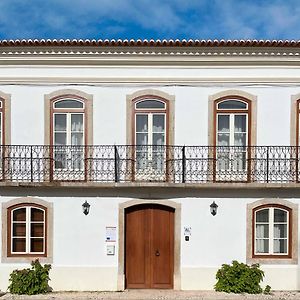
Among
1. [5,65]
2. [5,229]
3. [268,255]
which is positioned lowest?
[268,255]

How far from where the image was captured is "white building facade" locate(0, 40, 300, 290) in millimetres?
10352

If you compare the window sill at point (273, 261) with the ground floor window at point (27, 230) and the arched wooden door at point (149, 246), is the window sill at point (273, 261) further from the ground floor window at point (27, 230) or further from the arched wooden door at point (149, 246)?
the ground floor window at point (27, 230)

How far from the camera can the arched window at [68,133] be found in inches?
413

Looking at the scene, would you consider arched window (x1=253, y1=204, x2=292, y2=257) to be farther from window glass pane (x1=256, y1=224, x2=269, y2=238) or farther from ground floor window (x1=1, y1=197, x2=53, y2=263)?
ground floor window (x1=1, y1=197, x2=53, y2=263)

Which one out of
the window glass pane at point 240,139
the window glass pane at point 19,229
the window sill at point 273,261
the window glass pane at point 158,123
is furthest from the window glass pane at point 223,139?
the window glass pane at point 19,229

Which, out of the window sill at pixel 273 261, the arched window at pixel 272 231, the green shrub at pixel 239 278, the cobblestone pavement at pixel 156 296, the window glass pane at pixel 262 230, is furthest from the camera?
the window glass pane at pixel 262 230

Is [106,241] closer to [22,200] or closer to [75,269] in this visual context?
[75,269]

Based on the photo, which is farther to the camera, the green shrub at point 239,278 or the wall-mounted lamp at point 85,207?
the wall-mounted lamp at point 85,207

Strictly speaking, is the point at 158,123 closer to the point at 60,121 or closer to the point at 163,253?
the point at 60,121

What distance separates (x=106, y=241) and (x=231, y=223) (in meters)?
3.41

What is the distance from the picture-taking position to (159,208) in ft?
34.7

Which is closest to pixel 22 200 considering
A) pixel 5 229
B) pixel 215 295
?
pixel 5 229

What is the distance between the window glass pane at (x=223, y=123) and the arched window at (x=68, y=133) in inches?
145

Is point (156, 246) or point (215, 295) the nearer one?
point (215, 295)
